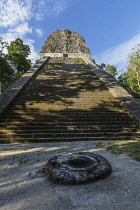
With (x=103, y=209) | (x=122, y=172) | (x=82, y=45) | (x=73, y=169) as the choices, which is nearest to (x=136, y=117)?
(x=122, y=172)

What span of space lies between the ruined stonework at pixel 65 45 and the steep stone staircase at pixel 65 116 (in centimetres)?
1397

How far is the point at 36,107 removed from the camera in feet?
20.2

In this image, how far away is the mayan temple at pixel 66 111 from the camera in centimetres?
469

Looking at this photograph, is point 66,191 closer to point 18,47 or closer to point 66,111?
point 66,111

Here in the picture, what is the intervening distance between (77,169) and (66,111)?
12.9 ft

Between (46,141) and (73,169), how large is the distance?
2.46 m

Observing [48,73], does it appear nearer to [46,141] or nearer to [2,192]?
[46,141]

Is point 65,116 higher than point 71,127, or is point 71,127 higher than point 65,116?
point 65,116

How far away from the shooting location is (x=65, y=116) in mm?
5598

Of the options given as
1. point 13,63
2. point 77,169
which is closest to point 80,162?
point 77,169

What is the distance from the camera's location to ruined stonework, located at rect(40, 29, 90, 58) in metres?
20.6

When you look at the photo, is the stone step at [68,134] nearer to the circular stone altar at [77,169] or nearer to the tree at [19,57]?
the circular stone altar at [77,169]

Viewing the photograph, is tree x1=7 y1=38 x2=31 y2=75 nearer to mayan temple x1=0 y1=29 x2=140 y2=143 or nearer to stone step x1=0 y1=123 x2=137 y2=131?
mayan temple x1=0 y1=29 x2=140 y2=143

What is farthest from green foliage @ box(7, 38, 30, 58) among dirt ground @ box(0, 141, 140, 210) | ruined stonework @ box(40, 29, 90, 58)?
dirt ground @ box(0, 141, 140, 210)
